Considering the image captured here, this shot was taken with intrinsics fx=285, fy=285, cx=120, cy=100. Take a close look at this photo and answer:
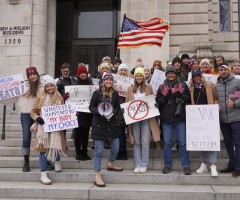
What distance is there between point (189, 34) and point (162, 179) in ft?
31.2

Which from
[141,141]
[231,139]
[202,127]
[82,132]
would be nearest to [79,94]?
[82,132]

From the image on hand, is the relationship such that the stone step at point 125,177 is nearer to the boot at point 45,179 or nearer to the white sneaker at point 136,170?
the white sneaker at point 136,170

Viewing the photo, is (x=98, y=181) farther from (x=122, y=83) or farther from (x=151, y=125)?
(x=122, y=83)

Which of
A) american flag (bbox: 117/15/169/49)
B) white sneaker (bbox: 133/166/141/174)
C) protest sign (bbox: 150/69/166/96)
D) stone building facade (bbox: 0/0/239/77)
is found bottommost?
white sneaker (bbox: 133/166/141/174)

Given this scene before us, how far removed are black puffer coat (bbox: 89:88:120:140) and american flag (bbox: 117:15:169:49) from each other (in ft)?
11.9

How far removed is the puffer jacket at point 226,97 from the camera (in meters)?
5.53

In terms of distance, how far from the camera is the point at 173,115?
5.69m

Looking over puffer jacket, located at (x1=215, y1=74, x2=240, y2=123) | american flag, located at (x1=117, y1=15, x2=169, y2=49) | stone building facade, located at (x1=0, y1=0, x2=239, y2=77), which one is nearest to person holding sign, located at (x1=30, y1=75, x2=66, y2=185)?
puffer jacket, located at (x1=215, y1=74, x2=240, y2=123)

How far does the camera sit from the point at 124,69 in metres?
7.11

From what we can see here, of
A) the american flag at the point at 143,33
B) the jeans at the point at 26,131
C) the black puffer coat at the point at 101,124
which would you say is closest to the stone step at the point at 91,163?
the jeans at the point at 26,131

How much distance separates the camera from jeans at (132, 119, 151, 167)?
231 inches

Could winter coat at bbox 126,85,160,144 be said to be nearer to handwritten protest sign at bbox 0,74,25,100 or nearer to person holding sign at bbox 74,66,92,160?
person holding sign at bbox 74,66,92,160

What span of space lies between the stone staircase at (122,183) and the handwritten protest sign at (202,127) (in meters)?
0.59

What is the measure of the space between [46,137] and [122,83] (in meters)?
2.26
